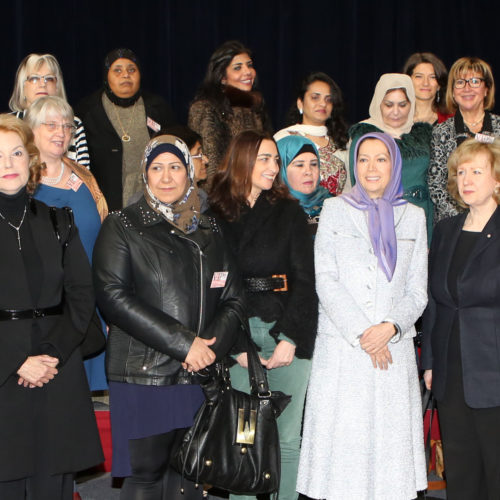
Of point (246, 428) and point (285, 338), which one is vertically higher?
point (285, 338)

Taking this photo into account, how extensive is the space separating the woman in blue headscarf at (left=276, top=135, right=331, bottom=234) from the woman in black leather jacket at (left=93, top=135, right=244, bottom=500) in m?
0.75

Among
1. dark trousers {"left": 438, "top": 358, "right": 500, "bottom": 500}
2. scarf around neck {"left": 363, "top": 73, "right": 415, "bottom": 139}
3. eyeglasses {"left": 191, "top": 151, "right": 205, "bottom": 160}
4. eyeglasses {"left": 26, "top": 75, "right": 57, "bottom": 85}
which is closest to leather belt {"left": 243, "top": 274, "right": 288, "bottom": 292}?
dark trousers {"left": 438, "top": 358, "right": 500, "bottom": 500}

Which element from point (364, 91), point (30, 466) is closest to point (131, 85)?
point (30, 466)

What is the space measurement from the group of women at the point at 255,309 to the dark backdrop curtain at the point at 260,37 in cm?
296

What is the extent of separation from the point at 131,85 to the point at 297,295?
2.08 meters

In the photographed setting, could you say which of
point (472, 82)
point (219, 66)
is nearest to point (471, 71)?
point (472, 82)

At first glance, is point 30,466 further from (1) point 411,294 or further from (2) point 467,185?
(2) point 467,185

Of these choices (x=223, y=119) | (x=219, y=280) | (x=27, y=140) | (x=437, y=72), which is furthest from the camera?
Result: (x=437, y=72)

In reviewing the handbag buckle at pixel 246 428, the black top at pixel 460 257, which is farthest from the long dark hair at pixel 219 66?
the handbag buckle at pixel 246 428

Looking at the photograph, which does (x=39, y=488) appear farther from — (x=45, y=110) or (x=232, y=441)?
(x=45, y=110)

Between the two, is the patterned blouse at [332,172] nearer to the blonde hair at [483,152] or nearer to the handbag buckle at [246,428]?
the blonde hair at [483,152]

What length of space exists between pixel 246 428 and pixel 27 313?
93 centimetres

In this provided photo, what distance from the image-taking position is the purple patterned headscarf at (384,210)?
3160 mm

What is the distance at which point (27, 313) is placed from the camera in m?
2.76
